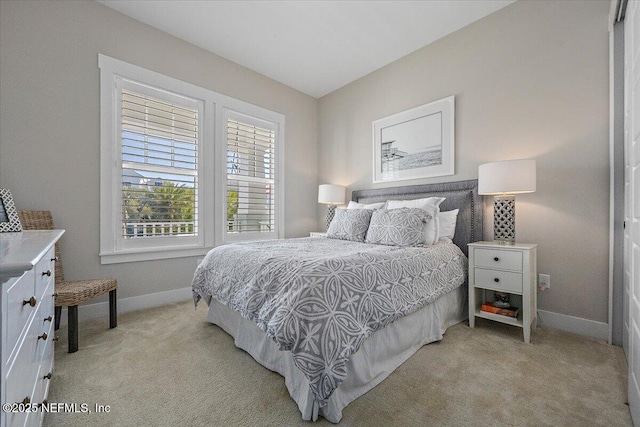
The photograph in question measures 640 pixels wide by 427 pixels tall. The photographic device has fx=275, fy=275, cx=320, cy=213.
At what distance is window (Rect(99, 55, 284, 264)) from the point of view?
266cm

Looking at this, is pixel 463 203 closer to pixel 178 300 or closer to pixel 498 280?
pixel 498 280

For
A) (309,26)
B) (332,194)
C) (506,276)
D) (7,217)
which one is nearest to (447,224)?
(506,276)

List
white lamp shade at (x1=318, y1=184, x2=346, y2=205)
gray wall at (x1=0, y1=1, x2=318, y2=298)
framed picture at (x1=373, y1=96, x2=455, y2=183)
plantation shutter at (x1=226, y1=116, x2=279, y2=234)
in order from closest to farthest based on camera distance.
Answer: gray wall at (x1=0, y1=1, x2=318, y2=298) < framed picture at (x1=373, y1=96, x2=455, y2=183) < plantation shutter at (x1=226, y1=116, x2=279, y2=234) < white lamp shade at (x1=318, y1=184, x2=346, y2=205)

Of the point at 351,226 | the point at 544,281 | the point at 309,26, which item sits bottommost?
the point at 544,281

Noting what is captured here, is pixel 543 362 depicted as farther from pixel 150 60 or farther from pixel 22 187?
pixel 150 60

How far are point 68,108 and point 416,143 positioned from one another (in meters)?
3.47

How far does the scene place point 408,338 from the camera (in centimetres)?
183

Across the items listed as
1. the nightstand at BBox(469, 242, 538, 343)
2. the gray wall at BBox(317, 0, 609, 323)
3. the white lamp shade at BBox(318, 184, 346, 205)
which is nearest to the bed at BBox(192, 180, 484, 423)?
the nightstand at BBox(469, 242, 538, 343)

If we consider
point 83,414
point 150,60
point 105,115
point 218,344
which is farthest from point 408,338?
point 150,60

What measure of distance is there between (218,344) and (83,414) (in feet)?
2.62

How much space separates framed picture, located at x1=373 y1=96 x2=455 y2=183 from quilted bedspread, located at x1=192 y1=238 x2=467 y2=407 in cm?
130

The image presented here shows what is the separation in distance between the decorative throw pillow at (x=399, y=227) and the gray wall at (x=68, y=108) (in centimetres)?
220

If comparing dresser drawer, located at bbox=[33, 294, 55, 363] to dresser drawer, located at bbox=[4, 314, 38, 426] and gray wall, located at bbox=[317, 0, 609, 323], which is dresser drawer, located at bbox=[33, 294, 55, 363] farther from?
gray wall, located at bbox=[317, 0, 609, 323]

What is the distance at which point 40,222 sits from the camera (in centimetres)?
222
